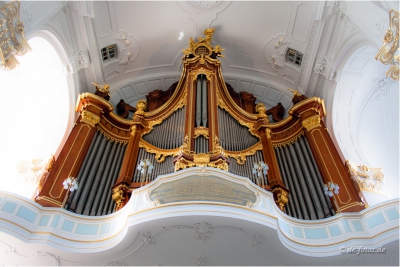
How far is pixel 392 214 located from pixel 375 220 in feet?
1.09

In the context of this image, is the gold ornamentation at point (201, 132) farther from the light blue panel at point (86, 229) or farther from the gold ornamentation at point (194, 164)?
the light blue panel at point (86, 229)

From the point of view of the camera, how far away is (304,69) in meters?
12.5

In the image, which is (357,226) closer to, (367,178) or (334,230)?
(334,230)

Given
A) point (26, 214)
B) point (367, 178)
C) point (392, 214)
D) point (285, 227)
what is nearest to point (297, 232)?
point (285, 227)

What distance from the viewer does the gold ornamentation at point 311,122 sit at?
34.3 feet

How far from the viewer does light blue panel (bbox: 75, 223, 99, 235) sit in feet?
22.0

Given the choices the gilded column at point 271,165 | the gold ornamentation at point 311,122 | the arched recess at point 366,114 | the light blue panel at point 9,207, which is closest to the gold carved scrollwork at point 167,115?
the gilded column at point 271,165

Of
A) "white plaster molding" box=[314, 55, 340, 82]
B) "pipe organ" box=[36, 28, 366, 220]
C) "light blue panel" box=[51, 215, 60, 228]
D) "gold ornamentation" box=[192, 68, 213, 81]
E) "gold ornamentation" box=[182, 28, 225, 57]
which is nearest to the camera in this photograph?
"light blue panel" box=[51, 215, 60, 228]

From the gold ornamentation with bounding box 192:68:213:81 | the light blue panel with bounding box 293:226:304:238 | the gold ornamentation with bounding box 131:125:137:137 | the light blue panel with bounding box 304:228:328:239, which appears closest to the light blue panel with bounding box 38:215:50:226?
the gold ornamentation with bounding box 131:125:137:137

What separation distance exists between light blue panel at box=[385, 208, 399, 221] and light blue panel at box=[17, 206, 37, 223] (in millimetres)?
6843

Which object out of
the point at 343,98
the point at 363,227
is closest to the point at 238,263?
the point at 363,227

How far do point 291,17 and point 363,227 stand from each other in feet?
26.5

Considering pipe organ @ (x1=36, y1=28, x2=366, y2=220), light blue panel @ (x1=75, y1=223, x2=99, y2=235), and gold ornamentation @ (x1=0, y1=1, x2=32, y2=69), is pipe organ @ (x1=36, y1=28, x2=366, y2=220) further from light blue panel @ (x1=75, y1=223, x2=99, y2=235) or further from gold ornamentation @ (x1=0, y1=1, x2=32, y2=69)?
gold ornamentation @ (x1=0, y1=1, x2=32, y2=69)

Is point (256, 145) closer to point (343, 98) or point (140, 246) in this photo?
point (343, 98)
